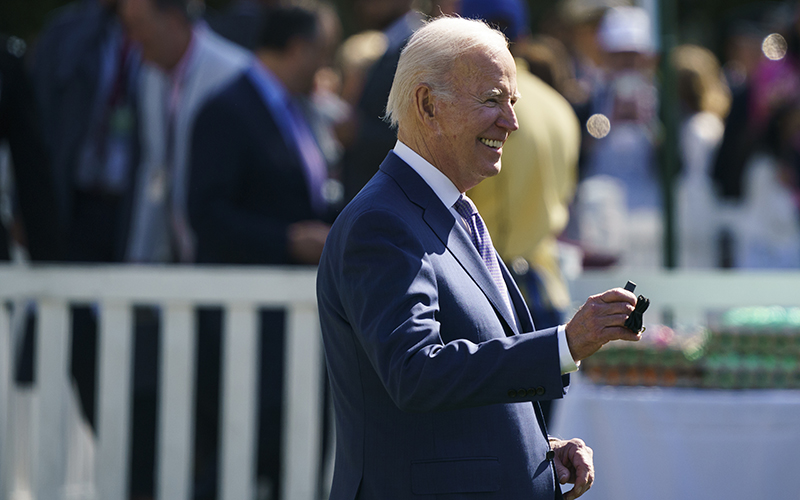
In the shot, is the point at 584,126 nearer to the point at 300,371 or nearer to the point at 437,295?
the point at 300,371

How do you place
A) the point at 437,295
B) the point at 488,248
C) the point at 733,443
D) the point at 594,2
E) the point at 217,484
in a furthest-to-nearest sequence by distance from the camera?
1. the point at 594,2
2. the point at 217,484
3. the point at 733,443
4. the point at 488,248
5. the point at 437,295

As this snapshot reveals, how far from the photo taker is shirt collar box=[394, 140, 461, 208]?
2.07 metres

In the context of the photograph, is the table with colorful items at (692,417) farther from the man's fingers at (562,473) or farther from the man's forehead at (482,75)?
the man's forehead at (482,75)

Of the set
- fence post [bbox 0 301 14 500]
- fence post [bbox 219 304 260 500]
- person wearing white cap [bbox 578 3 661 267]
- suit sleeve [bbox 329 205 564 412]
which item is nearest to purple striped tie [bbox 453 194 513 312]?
suit sleeve [bbox 329 205 564 412]

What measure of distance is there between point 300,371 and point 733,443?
1.70 metres

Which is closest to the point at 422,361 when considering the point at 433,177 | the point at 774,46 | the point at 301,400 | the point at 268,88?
the point at 433,177

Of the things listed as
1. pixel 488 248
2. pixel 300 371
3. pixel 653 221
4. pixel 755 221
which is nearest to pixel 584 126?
pixel 653 221

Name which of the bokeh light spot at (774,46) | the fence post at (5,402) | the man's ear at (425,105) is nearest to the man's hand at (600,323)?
the man's ear at (425,105)

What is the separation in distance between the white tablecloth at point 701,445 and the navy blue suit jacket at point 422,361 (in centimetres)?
152

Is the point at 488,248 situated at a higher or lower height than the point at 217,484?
higher

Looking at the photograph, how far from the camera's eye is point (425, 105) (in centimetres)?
204

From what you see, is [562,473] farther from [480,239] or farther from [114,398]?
[114,398]

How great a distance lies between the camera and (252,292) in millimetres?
3977

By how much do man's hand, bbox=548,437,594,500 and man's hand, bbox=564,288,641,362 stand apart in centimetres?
44
